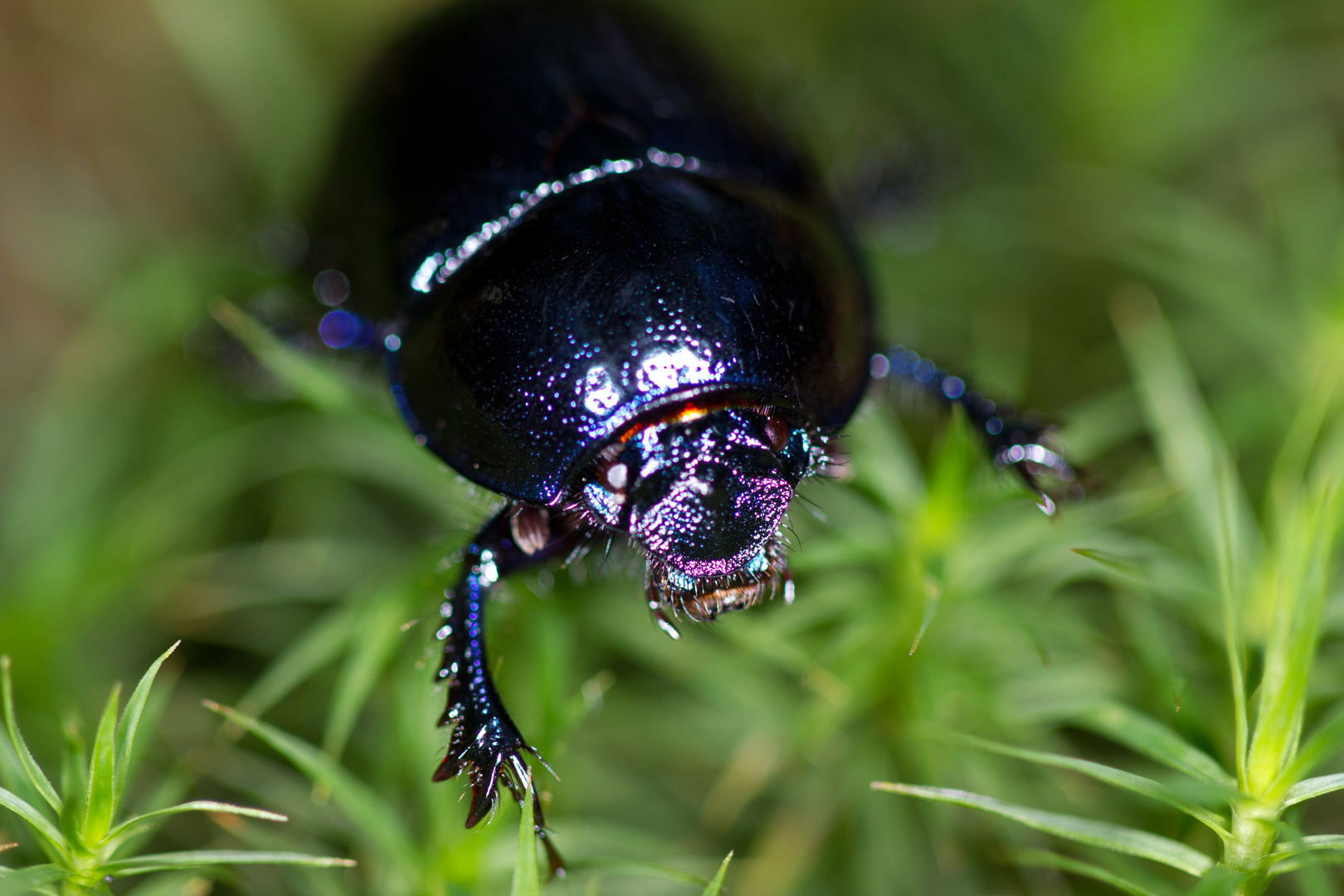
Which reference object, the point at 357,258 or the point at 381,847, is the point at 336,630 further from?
the point at 357,258

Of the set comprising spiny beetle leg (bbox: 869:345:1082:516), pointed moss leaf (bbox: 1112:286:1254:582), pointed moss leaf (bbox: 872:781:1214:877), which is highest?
pointed moss leaf (bbox: 1112:286:1254:582)

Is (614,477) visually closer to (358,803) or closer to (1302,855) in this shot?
(358,803)

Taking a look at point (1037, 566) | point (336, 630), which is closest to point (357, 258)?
point (336, 630)

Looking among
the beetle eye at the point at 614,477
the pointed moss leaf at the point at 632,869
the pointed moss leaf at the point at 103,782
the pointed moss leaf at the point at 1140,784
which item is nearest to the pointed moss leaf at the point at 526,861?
the pointed moss leaf at the point at 632,869

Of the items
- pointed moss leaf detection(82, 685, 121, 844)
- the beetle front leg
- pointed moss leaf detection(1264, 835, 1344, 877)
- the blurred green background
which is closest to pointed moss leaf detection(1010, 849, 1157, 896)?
pointed moss leaf detection(1264, 835, 1344, 877)

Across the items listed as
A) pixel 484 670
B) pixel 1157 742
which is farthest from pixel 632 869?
pixel 1157 742

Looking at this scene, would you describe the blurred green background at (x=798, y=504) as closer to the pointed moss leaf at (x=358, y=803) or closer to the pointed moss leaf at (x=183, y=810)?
the pointed moss leaf at (x=358, y=803)

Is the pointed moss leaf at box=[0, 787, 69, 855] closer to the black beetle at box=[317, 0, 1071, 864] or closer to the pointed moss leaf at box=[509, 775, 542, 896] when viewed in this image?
the black beetle at box=[317, 0, 1071, 864]
